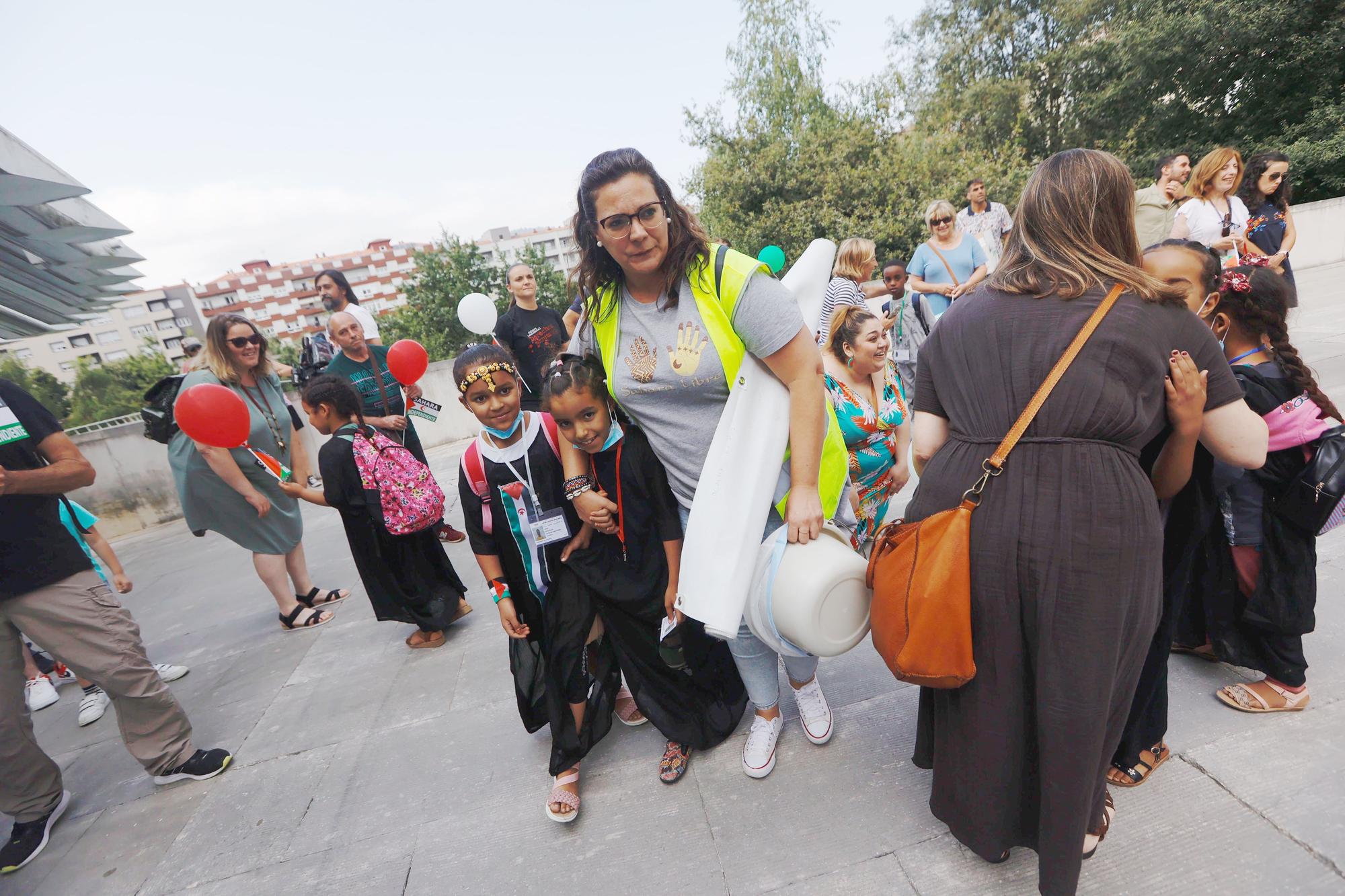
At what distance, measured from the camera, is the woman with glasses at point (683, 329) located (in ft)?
5.47

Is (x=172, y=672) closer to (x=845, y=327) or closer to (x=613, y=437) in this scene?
(x=613, y=437)

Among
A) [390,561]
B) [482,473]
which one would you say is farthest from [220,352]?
[482,473]

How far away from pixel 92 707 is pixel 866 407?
14.7 feet

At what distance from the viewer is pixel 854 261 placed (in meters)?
4.86

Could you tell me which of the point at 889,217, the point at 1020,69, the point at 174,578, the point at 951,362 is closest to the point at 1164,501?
the point at 951,362

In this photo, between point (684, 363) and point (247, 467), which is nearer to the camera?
point (684, 363)

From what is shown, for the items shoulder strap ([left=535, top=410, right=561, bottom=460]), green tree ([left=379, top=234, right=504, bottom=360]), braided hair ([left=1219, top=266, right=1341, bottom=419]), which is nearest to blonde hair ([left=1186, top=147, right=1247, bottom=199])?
braided hair ([left=1219, top=266, right=1341, bottom=419])

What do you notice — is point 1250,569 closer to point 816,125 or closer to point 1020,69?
point 816,125

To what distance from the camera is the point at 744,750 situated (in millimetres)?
2201

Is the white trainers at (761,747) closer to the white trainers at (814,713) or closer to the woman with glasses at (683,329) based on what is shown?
the white trainers at (814,713)

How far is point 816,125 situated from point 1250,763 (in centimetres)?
1581

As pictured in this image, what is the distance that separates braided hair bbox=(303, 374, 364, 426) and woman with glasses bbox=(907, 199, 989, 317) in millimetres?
4509

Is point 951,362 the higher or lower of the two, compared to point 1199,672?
higher

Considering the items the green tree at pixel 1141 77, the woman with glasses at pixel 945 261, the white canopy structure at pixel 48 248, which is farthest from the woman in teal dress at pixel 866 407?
the green tree at pixel 1141 77
